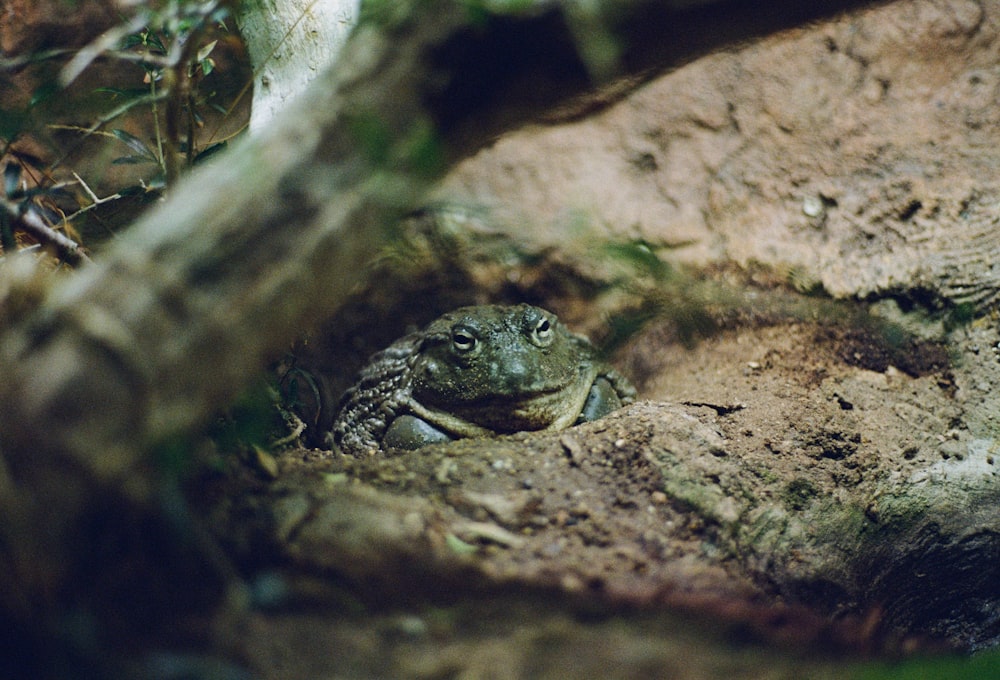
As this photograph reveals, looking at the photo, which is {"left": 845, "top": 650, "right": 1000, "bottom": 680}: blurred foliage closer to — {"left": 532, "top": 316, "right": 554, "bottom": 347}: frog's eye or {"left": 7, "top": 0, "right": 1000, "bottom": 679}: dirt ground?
{"left": 7, "top": 0, "right": 1000, "bottom": 679}: dirt ground

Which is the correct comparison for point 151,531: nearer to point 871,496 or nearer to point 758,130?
point 871,496

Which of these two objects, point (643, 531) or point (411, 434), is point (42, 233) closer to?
point (411, 434)

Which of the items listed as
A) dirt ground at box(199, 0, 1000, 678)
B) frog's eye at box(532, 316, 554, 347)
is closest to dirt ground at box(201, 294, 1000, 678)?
dirt ground at box(199, 0, 1000, 678)

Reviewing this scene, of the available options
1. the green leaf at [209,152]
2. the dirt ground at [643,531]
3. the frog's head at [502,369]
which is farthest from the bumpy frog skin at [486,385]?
the green leaf at [209,152]

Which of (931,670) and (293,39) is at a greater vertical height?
(293,39)

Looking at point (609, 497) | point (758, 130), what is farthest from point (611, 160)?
point (609, 497)

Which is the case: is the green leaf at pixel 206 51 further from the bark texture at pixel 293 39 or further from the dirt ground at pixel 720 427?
the dirt ground at pixel 720 427

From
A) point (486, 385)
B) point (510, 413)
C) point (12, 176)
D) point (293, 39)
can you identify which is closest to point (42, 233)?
point (12, 176)
